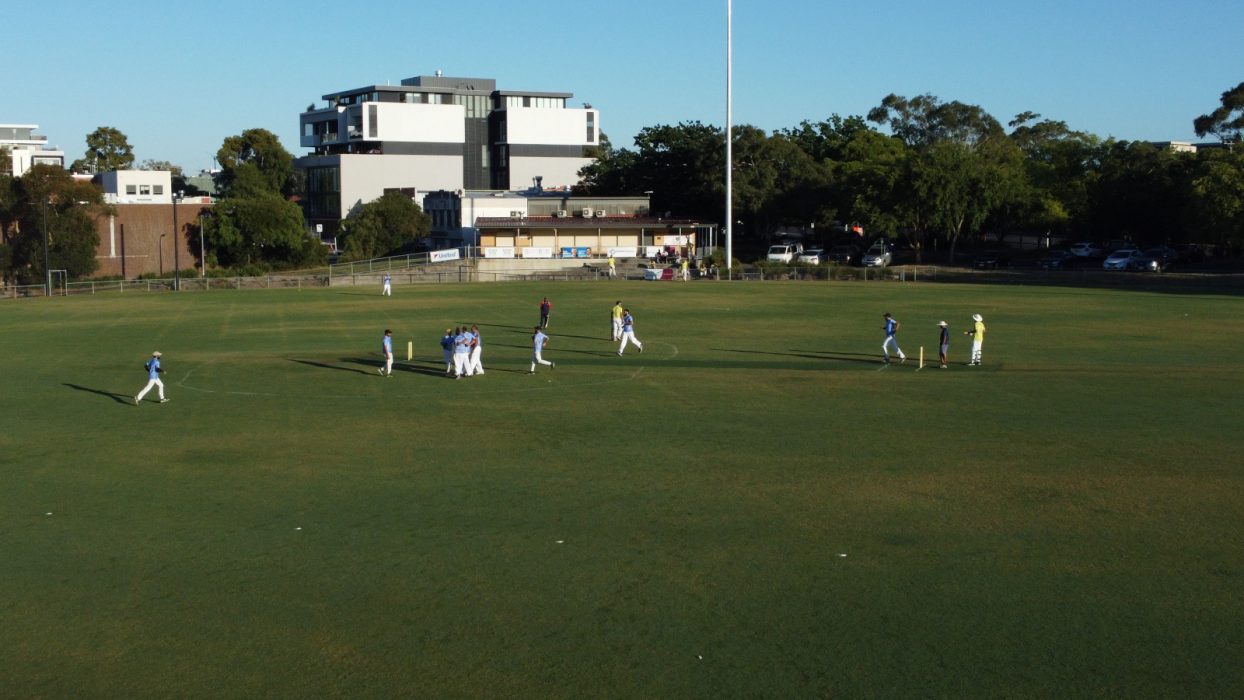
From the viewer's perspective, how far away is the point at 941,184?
9012 cm

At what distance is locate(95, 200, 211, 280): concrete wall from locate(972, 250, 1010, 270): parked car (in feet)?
205

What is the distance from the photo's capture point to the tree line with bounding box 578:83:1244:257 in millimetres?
89875

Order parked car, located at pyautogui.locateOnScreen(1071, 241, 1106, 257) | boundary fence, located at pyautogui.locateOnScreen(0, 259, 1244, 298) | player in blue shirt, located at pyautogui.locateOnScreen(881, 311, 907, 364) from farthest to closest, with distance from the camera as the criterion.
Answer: parked car, located at pyautogui.locateOnScreen(1071, 241, 1106, 257) < boundary fence, located at pyautogui.locateOnScreen(0, 259, 1244, 298) < player in blue shirt, located at pyautogui.locateOnScreen(881, 311, 907, 364)

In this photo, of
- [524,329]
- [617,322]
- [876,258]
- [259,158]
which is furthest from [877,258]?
[259,158]

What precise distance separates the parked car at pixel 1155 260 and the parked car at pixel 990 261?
32.4 ft

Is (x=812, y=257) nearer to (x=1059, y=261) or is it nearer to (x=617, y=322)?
(x=1059, y=261)

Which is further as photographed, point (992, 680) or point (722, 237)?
point (722, 237)

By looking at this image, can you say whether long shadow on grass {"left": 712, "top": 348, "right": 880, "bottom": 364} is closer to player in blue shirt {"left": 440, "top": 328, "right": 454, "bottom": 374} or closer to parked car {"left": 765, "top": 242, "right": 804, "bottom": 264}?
player in blue shirt {"left": 440, "top": 328, "right": 454, "bottom": 374}

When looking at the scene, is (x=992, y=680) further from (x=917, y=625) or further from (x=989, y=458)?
(x=989, y=458)

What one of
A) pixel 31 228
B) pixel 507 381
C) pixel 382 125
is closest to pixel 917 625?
pixel 507 381

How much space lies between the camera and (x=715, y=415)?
87.6 feet

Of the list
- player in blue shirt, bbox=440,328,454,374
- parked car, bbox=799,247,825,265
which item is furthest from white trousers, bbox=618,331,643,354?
parked car, bbox=799,247,825,265

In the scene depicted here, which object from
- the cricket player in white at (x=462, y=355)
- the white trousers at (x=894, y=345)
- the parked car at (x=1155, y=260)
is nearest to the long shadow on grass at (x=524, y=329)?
the cricket player in white at (x=462, y=355)

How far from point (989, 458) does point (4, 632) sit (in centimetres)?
1656
